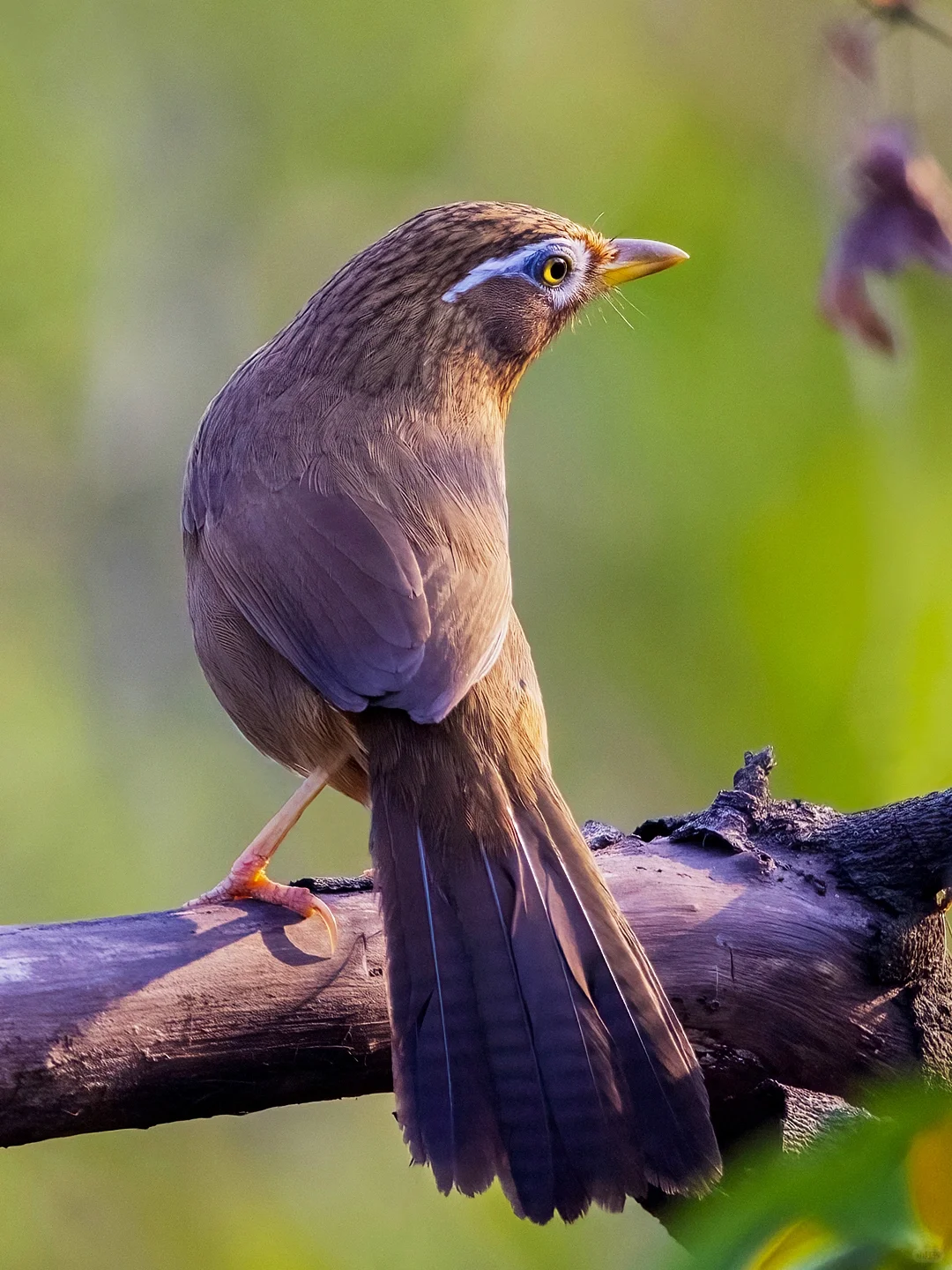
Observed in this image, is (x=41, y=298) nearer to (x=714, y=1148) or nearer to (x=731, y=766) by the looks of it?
(x=731, y=766)

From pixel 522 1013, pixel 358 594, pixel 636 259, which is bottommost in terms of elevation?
pixel 522 1013

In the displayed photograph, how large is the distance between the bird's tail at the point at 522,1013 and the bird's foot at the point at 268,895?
7.3 inches

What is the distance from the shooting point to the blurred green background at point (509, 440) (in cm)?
446

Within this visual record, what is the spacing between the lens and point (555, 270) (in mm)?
3816

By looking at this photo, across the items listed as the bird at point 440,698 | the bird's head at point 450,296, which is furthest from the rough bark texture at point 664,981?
the bird's head at point 450,296

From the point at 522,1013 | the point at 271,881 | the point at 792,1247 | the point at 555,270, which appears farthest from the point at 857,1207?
the point at 555,270

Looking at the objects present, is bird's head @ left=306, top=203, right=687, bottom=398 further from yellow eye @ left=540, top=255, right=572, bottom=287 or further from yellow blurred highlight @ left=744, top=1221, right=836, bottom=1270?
yellow blurred highlight @ left=744, top=1221, right=836, bottom=1270

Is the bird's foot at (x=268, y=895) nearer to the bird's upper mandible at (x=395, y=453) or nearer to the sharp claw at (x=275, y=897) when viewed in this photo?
the sharp claw at (x=275, y=897)

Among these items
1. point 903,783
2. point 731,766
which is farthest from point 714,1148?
point 731,766

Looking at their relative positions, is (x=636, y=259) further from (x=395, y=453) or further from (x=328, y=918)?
(x=328, y=918)

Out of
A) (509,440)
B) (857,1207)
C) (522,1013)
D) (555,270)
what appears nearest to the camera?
(857,1207)

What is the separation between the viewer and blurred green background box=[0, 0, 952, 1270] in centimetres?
446

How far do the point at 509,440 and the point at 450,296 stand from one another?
8.26 ft

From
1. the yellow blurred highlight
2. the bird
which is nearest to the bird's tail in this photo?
the bird
